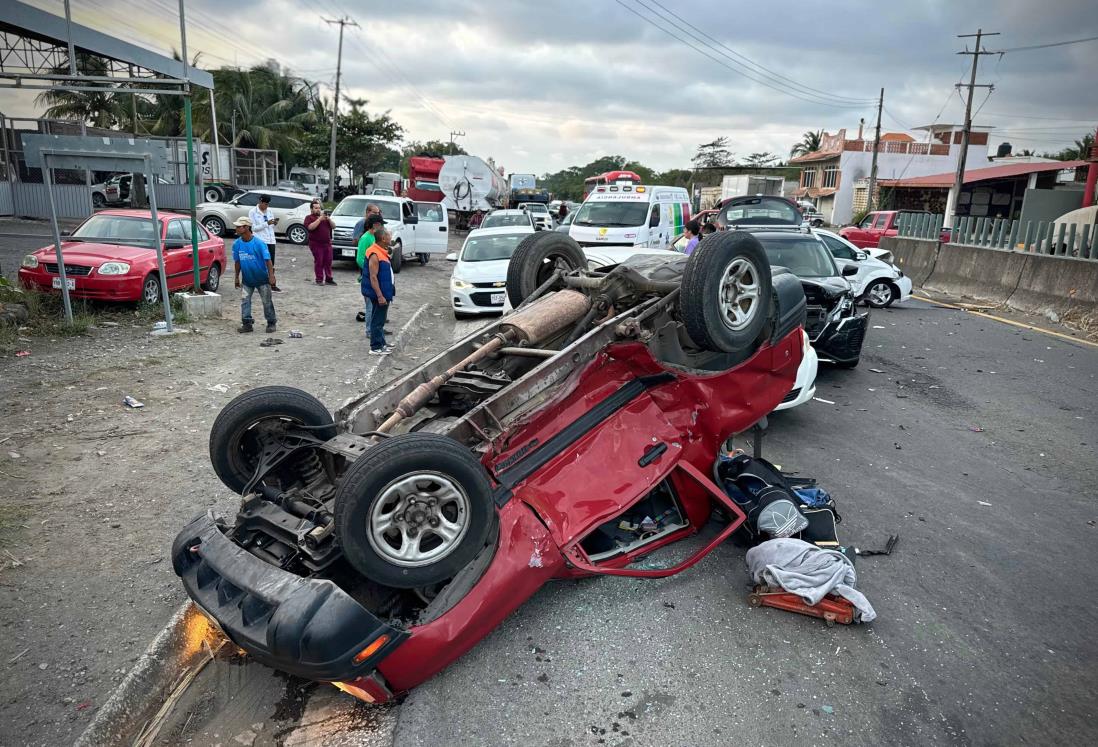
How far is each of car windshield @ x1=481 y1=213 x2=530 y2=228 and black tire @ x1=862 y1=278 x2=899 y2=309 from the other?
325 inches

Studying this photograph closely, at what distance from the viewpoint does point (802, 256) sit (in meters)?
9.26

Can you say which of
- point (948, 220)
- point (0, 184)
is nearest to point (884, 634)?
point (0, 184)

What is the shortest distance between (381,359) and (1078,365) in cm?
984

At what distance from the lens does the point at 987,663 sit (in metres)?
3.52

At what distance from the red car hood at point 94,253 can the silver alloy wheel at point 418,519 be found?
30.7ft

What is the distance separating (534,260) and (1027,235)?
566 inches

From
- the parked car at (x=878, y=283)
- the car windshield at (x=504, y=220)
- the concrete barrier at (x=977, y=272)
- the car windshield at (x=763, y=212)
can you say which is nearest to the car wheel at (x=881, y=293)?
the parked car at (x=878, y=283)

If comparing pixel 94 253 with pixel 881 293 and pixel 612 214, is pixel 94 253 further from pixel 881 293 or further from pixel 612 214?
pixel 881 293

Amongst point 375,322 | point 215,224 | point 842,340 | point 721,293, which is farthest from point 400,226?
point 721,293

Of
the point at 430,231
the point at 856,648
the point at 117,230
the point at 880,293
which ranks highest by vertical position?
the point at 117,230

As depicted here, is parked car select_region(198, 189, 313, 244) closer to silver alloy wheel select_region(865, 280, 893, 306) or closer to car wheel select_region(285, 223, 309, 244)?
car wheel select_region(285, 223, 309, 244)

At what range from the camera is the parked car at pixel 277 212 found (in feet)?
66.1

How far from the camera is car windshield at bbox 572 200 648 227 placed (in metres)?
14.4

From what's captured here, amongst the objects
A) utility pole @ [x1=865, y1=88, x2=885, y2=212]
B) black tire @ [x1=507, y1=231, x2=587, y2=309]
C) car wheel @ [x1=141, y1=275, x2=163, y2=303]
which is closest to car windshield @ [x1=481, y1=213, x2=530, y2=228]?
car wheel @ [x1=141, y1=275, x2=163, y2=303]
